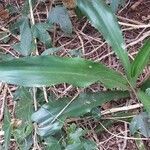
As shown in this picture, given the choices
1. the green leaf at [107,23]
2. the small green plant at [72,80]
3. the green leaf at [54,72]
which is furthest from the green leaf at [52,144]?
the green leaf at [107,23]

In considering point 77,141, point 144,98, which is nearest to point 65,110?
point 77,141

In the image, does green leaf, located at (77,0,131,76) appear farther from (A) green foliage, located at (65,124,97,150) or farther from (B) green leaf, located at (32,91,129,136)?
(A) green foliage, located at (65,124,97,150)

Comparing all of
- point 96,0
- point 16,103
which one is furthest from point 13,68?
point 96,0

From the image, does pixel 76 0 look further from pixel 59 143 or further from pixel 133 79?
pixel 59 143

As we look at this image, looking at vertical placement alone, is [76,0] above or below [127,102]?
above

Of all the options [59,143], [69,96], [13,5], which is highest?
[13,5]

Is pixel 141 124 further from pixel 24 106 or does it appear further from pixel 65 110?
pixel 24 106
